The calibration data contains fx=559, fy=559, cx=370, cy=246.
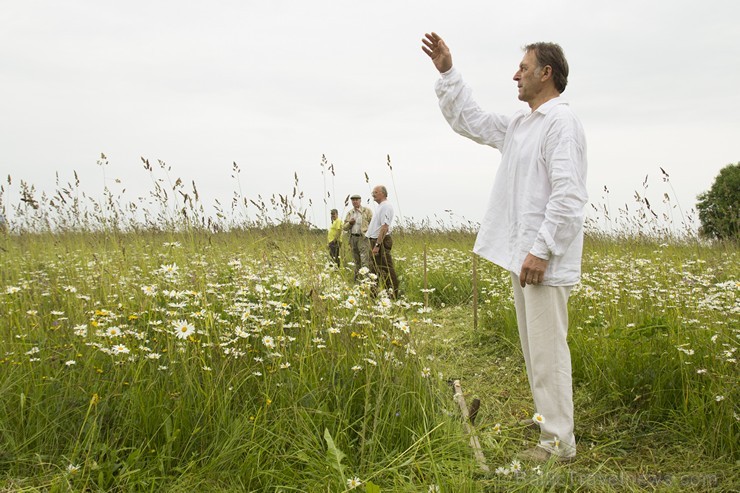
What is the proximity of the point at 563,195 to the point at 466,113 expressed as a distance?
0.91 metres

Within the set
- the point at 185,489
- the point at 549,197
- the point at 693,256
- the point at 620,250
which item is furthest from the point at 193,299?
the point at 620,250

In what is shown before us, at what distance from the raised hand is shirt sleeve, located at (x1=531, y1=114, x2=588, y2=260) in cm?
77

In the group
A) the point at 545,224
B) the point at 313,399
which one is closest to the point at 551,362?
the point at 545,224

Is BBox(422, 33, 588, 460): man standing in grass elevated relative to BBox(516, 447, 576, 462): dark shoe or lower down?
elevated

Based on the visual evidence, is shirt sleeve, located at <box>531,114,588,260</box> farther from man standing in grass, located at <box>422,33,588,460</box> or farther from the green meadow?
the green meadow

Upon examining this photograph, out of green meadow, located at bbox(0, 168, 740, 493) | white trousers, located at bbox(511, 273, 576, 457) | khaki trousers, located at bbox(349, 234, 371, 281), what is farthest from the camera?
khaki trousers, located at bbox(349, 234, 371, 281)

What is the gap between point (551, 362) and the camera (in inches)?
110

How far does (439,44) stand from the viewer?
3141mm

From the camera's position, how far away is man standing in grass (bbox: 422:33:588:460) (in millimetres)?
2646

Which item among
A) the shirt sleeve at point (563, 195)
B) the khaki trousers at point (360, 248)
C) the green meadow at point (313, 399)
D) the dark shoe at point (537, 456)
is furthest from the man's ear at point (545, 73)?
the khaki trousers at point (360, 248)

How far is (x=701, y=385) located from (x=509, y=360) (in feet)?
5.76

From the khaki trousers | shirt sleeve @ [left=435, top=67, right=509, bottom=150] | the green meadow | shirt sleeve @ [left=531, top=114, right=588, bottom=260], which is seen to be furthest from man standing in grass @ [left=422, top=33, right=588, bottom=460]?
the khaki trousers

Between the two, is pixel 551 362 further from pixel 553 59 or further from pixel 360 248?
pixel 360 248

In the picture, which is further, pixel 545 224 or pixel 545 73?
pixel 545 73
